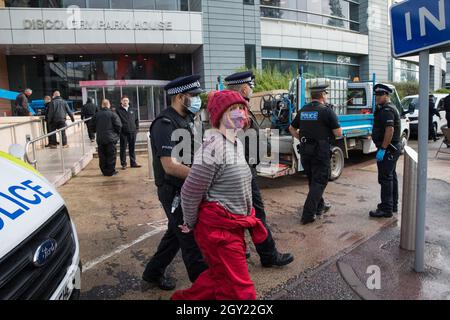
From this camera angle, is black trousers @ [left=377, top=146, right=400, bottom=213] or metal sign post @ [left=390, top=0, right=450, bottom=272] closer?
metal sign post @ [left=390, top=0, right=450, bottom=272]

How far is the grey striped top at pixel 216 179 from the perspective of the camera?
88.1 inches

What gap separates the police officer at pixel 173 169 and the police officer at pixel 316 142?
2.07 m

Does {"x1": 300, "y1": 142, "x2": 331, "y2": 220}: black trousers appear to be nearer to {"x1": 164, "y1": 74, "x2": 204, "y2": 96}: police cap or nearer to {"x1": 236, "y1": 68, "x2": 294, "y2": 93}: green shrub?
{"x1": 164, "y1": 74, "x2": 204, "y2": 96}: police cap

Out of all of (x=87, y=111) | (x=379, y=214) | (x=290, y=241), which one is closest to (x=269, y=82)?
(x=87, y=111)

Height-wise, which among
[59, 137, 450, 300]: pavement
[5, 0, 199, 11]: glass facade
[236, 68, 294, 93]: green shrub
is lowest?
Result: [59, 137, 450, 300]: pavement

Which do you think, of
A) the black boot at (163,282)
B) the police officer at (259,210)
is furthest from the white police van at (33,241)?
the police officer at (259,210)

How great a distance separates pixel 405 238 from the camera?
12.4 feet

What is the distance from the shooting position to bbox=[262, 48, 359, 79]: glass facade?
2350 cm

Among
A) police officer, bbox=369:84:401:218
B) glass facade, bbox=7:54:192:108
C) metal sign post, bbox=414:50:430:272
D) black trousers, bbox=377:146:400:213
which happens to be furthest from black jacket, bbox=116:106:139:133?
glass facade, bbox=7:54:192:108

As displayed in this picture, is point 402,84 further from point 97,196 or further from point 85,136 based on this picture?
point 97,196

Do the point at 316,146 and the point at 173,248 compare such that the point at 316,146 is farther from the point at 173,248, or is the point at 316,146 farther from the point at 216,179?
the point at 216,179

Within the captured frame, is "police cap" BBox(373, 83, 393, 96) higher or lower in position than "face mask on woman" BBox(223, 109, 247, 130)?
higher

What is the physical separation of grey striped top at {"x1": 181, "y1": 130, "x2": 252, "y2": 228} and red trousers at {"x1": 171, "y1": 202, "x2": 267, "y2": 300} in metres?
0.06

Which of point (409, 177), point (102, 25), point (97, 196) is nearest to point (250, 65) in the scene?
point (102, 25)
